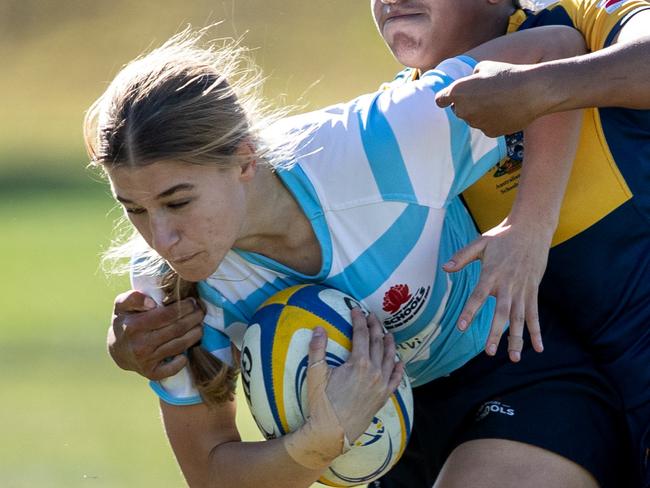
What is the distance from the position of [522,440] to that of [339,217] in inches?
30.2

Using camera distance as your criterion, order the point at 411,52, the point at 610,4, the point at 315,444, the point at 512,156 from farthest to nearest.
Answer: the point at 411,52
the point at 512,156
the point at 610,4
the point at 315,444

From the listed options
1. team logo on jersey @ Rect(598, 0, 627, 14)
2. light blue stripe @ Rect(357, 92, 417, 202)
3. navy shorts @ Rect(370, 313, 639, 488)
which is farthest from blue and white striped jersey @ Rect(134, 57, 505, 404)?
team logo on jersey @ Rect(598, 0, 627, 14)

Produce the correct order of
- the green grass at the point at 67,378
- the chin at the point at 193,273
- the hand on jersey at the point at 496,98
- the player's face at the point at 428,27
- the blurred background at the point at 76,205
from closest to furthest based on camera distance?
the hand on jersey at the point at 496,98
the chin at the point at 193,273
the player's face at the point at 428,27
the green grass at the point at 67,378
the blurred background at the point at 76,205

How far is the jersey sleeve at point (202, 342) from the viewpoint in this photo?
308 centimetres

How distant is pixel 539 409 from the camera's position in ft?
10.2

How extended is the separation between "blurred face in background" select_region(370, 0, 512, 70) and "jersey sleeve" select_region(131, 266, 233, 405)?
36.8 inches

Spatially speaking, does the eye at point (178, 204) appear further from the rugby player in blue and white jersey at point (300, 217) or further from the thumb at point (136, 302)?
the thumb at point (136, 302)

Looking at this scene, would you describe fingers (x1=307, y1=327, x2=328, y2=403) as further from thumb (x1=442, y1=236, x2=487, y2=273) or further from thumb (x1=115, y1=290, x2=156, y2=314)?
thumb (x1=115, y1=290, x2=156, y2=314)

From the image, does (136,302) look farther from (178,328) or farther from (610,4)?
(610,4)

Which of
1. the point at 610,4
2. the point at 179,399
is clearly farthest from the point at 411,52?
the point at 179,399

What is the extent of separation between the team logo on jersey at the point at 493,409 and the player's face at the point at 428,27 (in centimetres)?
101

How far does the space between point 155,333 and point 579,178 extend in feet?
4.01

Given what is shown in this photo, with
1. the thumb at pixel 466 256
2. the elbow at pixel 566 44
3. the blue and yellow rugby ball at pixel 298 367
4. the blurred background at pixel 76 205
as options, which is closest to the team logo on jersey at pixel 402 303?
the blue and yellow rugby ball at pixel 298 367

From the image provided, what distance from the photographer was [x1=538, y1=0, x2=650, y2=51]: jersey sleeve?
3.07 metres
